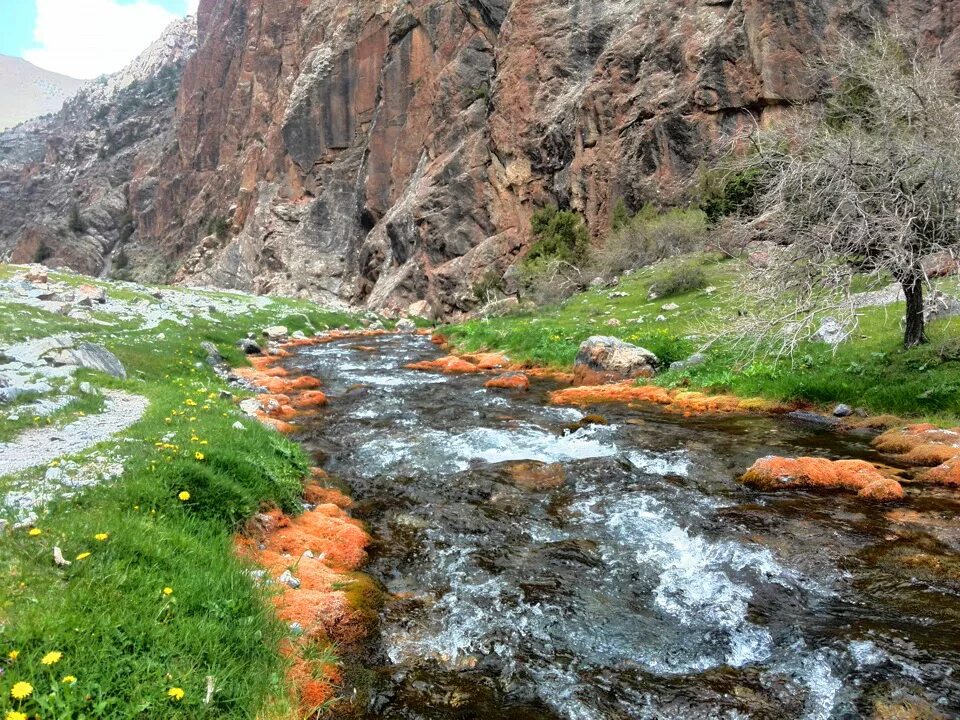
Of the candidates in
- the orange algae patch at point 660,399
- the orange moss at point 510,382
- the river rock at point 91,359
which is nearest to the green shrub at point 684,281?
the orange moss at point 510,382

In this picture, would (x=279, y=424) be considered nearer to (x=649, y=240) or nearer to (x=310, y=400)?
(x=310, y=400)

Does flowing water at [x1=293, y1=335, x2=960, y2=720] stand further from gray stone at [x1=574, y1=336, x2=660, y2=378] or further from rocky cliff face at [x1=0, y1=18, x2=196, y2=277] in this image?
rocky cliff face at [x1=0, y1=18, x2=196, y2=277]

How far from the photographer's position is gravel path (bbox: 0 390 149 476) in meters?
6.87

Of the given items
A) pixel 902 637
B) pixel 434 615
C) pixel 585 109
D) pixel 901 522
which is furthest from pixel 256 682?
pixel 585 109

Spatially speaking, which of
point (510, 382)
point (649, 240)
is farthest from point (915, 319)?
point (649, 240)

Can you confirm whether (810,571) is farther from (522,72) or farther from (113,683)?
(522,72)

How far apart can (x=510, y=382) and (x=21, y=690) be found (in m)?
14.4

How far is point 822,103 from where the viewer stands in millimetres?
31422

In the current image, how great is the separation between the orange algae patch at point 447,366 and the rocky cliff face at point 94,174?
96410mm

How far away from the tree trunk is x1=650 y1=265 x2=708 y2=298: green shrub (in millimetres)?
12356

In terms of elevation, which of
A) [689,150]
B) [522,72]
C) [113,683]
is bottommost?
[113,683]

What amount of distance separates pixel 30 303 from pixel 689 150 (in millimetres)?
35786

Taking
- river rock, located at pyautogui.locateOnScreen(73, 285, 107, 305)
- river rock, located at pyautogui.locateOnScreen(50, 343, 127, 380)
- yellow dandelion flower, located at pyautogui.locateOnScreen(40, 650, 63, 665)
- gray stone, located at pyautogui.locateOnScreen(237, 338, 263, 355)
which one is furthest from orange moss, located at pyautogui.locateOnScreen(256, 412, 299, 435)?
river rock, located at pyautogui.locateOnScreen(73, 285, 107, 305)

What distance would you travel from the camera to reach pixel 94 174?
5094 inches
